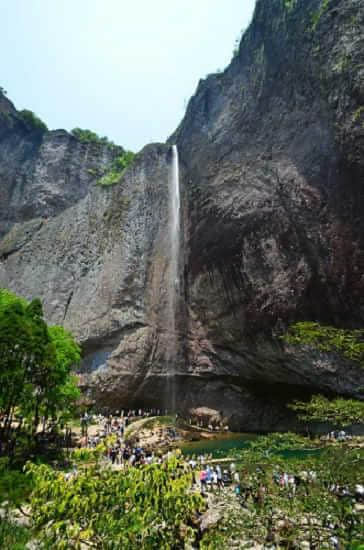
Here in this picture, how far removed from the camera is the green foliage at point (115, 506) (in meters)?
3.20

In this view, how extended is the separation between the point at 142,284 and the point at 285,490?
21.9m

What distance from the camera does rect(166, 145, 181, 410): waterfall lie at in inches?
1015

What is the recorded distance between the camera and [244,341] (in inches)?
899

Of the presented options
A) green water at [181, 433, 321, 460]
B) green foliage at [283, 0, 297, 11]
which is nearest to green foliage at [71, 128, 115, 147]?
green foliage at [283, 0, 297, 11]

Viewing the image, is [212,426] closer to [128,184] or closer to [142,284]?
[142,284]

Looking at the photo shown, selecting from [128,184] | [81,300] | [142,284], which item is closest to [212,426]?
[142,284]

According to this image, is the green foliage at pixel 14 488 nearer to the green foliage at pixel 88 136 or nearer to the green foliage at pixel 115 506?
the green foliage at pixel 115 506

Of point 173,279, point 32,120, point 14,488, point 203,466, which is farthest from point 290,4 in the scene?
point 32,120

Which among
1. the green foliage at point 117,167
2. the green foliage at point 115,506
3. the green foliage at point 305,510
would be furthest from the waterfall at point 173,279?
the green foliage at point 115,506

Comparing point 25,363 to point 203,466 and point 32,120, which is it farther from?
point 32,120

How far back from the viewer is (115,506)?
11.2ft

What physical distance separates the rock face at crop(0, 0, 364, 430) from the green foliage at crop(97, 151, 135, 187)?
179 centimetres

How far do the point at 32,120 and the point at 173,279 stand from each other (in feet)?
111

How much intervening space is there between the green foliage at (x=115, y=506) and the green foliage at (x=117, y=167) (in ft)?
103
